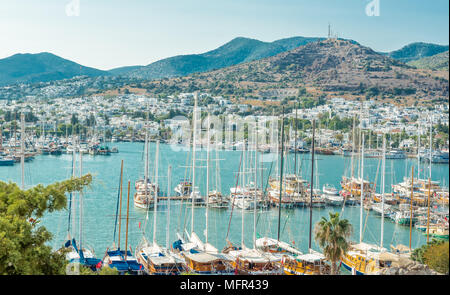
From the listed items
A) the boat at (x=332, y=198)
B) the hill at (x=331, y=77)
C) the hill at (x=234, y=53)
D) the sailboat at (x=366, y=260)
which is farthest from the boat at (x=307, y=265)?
the boat at (x=332, y=198)

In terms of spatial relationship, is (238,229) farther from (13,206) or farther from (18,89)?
(18,89)

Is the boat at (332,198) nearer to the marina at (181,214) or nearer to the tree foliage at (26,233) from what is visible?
the marina at (181,214)

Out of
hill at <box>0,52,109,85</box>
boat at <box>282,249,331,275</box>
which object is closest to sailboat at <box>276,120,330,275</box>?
boat at <box>282,249,331,275</box>

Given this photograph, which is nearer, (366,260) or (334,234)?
(334,234)

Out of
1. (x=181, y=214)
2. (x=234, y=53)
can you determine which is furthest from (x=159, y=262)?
(x=181, y=214)

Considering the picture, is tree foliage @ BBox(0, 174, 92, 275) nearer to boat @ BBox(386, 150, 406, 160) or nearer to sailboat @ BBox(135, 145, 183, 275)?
sailboat @ BBox(135, 145, 183, 275)

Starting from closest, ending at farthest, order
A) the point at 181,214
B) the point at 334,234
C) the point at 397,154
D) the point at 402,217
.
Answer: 1. the point at 334,234
2. the point at 402,217
3. the point at 181,214
4. the point at 397,154

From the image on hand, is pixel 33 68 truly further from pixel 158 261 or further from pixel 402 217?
pixel 402 217

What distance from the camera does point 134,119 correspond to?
27.9m

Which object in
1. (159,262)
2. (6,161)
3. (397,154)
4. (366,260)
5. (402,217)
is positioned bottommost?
Answer: (402,217)

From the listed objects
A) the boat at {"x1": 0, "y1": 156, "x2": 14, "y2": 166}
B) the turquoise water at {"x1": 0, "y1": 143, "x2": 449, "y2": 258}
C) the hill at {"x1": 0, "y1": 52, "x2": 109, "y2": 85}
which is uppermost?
the hill at {"x1": 0, "y1": 52, "x2": 109, "y2": 85}

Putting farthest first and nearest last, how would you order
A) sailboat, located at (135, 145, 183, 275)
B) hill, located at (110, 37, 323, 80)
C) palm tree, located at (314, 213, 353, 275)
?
hill, located at (110, 37, 323, 80), sailboat, located at (135, 145, 183, 275), palm tree, located at (314, 213, 353, 275)

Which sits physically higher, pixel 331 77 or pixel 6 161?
pixel 331 77

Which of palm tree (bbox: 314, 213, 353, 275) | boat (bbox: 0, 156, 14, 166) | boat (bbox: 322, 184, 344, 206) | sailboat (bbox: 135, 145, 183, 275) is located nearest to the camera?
palm tree (bbox: 314, 213, 353, 275)
